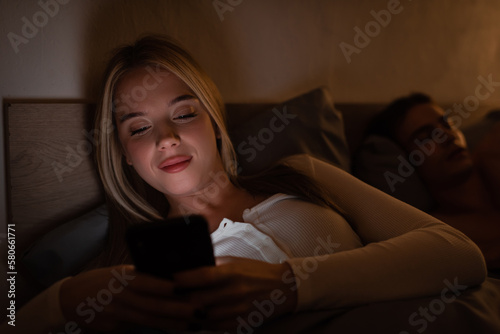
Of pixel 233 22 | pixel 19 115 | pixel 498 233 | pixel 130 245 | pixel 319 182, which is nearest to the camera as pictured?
pixel 130 245

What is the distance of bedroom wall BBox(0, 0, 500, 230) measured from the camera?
2.37ft

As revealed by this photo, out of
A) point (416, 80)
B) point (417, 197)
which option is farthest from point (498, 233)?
point (416, 80)

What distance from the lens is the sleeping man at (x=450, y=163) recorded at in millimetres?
949

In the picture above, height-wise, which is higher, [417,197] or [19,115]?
[19,115]

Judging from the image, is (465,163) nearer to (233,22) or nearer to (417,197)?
(417,197)

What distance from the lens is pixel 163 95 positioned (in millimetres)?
692

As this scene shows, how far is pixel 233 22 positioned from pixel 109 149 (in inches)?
19.2

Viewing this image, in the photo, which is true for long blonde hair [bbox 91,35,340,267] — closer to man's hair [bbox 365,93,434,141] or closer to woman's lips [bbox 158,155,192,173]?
woman's lips [bbox 158,155,192,173]
